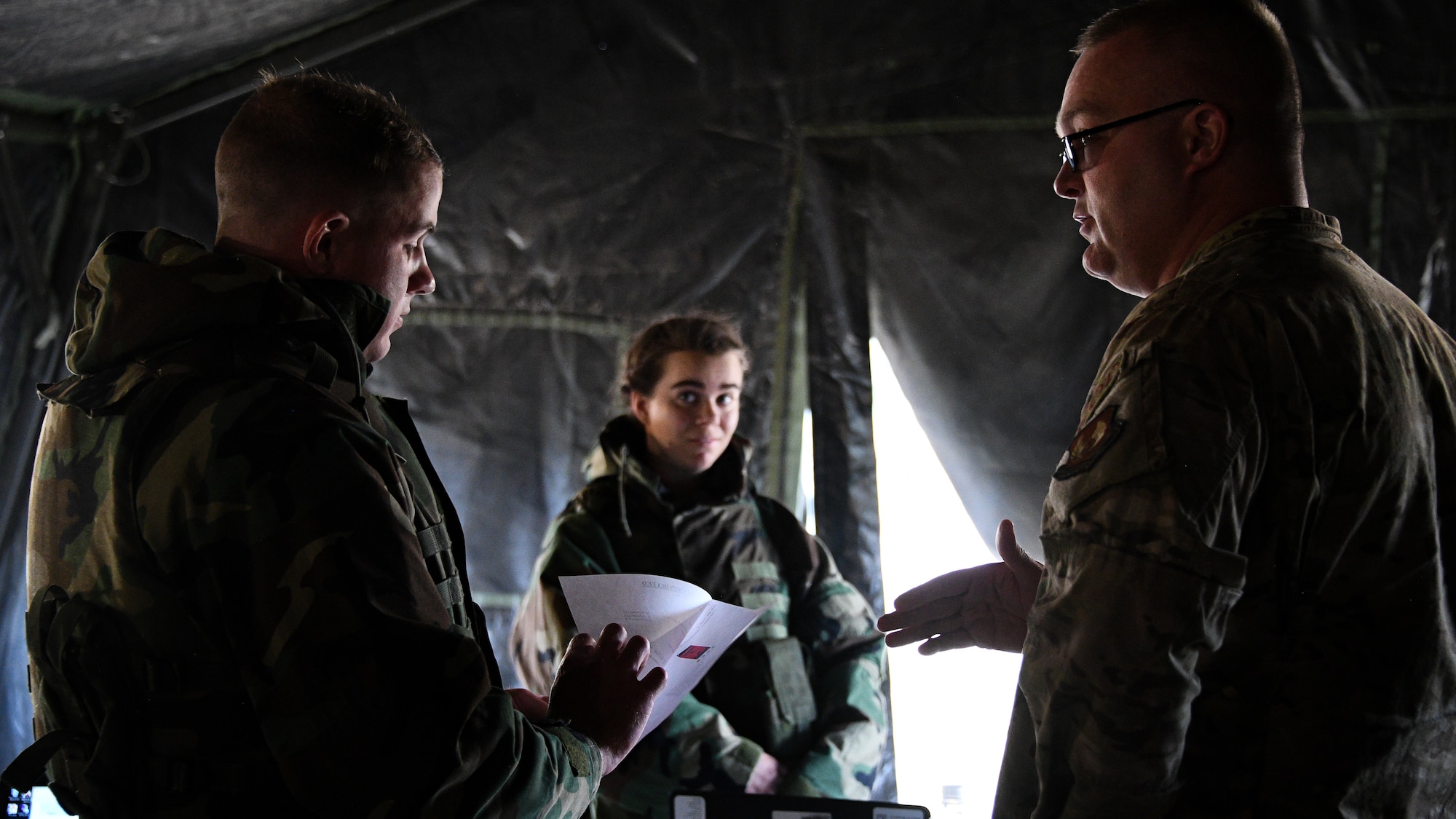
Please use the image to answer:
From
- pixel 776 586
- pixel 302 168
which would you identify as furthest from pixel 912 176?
pixel 302 168

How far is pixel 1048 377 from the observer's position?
3.22 meters

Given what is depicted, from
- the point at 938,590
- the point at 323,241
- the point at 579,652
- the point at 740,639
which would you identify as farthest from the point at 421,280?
the point at 740,639

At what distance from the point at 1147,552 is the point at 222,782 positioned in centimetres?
100

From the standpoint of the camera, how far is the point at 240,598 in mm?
1141

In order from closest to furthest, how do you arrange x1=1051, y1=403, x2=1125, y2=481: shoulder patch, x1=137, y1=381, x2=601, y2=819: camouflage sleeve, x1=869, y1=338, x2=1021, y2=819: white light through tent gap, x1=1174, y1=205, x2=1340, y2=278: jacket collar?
x1=137, y1=381, x2=601, y2=819: camouflage sleeve → x1=1051, y1=403, x2=1125, y2=481: shoulder patch → x1=1174, y1=205, x2=1340, y2=278: jacket collar → x1=869, y1=338, x2=1021, y2=819: white light through tent gap

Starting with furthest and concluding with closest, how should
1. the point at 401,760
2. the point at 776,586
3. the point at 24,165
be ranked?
the point at 24,165 → the point at 776,586 → the point at 401,760

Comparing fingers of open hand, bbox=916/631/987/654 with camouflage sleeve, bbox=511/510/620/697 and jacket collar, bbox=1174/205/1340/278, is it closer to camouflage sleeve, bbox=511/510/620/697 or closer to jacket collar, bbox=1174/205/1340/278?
jacket collar, bbox=1174/205/1340/278

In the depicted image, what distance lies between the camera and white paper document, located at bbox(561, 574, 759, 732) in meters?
1.69

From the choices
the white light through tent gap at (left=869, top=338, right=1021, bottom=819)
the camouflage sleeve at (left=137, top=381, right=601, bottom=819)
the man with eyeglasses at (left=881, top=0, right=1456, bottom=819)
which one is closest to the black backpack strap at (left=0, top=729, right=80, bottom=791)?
the camouflage sleeve at (left=137, top=381, right=601, bottom=819)

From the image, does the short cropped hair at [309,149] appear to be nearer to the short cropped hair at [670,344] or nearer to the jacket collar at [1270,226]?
the jacket collar at [1270,226]

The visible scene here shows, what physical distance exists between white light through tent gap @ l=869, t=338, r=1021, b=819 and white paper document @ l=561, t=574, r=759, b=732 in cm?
158

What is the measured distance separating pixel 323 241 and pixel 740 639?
5.42 ft

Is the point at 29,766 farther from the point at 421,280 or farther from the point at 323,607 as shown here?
the point at 421,280

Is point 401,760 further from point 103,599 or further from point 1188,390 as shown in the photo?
point 1188,390
